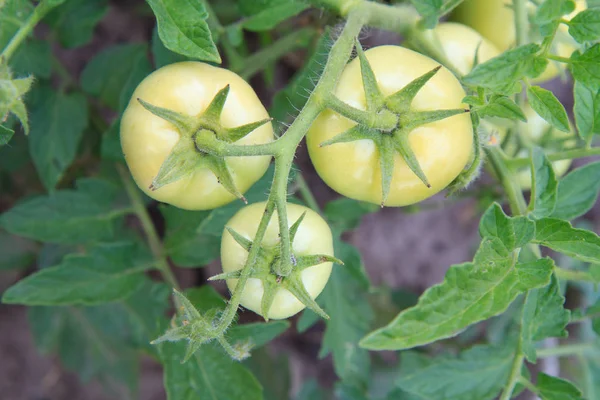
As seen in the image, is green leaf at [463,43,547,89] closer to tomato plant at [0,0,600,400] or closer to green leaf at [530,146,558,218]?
tomato plant at [0,0,600,400]

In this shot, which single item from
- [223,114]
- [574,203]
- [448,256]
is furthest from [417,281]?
[223,114]

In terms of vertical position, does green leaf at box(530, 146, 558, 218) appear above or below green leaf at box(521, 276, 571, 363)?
above

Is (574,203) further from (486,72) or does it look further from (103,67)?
(103,67)

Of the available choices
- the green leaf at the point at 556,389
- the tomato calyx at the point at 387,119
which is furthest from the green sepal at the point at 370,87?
the green leaf at the point at 556,389

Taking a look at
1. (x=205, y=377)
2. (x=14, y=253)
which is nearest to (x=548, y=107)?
(x=205, y=377)

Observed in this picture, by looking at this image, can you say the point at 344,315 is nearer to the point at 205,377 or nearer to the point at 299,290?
the point at 205,377

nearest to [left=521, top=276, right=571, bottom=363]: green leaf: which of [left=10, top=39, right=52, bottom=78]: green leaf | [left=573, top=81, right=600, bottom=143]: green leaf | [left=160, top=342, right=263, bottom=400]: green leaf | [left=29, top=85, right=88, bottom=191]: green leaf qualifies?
[left=573, top=81, right=600, bottom=143]: green leaf

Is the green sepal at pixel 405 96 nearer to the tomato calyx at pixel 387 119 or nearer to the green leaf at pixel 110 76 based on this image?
the tomato calyx at pixel 387 119
